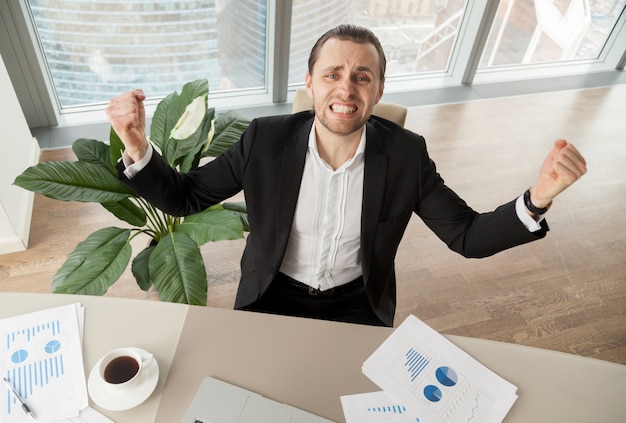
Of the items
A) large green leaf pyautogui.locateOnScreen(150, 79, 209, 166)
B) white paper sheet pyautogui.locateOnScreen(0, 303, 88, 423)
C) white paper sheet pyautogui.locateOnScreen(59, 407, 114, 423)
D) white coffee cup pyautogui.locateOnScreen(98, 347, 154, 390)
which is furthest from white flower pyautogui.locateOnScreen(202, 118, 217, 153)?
white paper sheet pyautogui.locateOnScreen(59, 407, 114, 423)

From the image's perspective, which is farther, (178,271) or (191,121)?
(178,271)

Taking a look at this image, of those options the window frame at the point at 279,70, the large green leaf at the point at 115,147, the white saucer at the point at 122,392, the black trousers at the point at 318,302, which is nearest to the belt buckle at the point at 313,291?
the black trousers at the point at 318,302

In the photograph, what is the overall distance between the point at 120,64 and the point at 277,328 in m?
2.57

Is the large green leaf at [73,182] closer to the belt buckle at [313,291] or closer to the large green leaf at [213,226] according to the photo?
the large green leaf at [213,226]

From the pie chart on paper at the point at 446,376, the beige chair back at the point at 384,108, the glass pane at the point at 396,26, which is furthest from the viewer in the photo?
the glass pane at the point at 396,26

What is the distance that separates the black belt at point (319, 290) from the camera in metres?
1.56

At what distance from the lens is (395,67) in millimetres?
3945

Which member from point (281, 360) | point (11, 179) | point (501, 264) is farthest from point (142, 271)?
point (501, 264)

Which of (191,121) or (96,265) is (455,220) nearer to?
(191,121)

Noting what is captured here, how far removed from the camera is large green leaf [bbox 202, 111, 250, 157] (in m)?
1.84

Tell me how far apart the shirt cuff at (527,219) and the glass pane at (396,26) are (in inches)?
95.7

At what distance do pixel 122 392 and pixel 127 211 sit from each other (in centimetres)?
92

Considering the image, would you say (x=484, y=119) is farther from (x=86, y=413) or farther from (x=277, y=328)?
(x=86, y=413)

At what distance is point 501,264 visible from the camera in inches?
104
